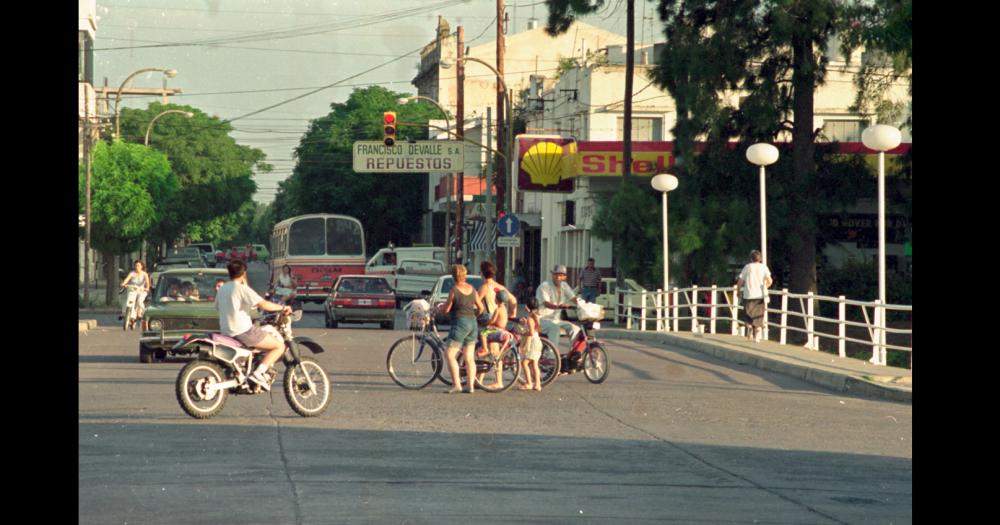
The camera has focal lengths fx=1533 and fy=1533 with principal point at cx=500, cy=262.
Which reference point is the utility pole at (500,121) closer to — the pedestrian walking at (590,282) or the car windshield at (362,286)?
the pedestrian walking at (590,282)

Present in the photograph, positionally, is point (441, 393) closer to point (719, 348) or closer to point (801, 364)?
point (801, 364)

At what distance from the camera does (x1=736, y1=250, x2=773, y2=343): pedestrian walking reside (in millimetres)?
28000

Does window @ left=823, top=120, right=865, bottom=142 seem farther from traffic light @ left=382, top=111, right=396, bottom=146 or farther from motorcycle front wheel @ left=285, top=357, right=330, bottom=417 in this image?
motorcycle front wheel @ left=285, top=357, right=330, bottom=417

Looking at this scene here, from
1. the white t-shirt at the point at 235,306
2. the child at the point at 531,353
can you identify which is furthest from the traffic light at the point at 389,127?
the white t-shirt at the point at 235,306

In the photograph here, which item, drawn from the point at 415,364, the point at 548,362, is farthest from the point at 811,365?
the point at 415,364

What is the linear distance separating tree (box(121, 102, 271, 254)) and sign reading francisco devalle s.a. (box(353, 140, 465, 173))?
53108 mm

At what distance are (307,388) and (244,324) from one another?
35.1 inches

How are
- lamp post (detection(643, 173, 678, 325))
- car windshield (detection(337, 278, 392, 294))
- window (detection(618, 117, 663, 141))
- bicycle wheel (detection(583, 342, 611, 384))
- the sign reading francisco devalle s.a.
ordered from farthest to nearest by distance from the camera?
window (detection(618, 117, 663, 141)) < the sign reading francisco devalle s.a. < car windshield (detection(337, 278, 392, 294)) < lamp post (detection(643, 173, 678, 325)) < bicycle wheel (detection(583, 342, 611, 384))

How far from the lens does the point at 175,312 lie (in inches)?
922

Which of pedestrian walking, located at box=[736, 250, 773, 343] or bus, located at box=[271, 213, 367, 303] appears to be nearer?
pedestrian walking, located at box=[736, 250, 773, 343]

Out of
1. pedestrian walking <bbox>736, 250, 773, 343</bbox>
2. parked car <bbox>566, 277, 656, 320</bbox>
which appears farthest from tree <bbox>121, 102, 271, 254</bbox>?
pedestrian walking <bbox>736, 250, 773, 343</bbox>

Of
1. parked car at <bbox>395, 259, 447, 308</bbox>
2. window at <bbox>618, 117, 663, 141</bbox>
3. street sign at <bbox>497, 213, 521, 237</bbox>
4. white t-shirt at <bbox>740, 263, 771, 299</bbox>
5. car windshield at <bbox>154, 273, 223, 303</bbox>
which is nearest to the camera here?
car windshield at <bbox>154, 273, 223, 303</bbox>
